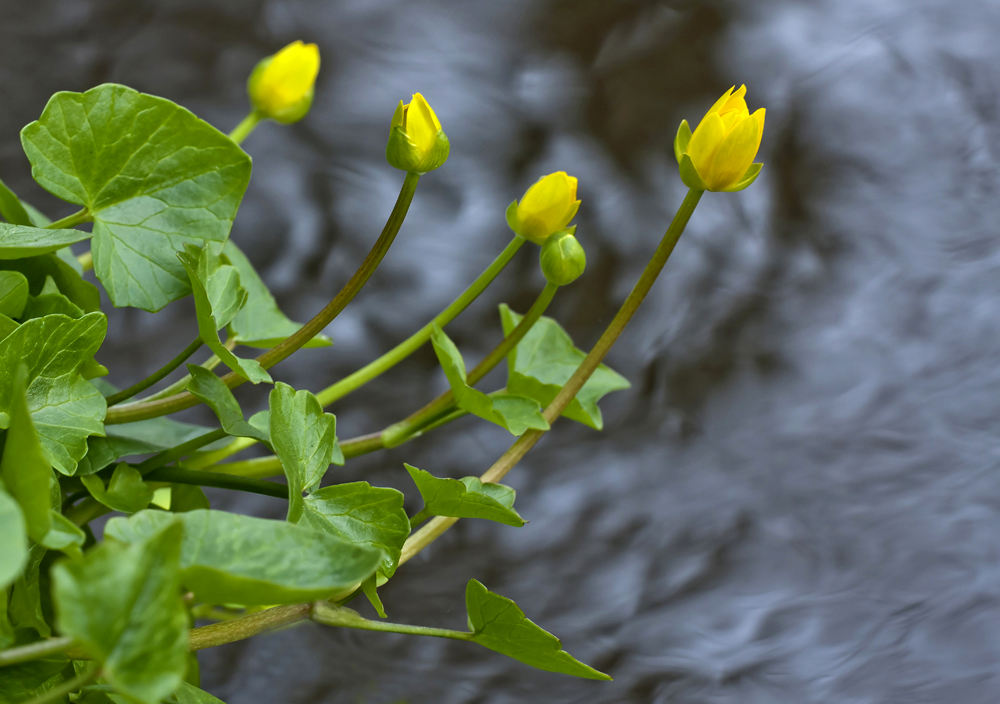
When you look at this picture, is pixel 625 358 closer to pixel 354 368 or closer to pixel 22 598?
pixel 354 368

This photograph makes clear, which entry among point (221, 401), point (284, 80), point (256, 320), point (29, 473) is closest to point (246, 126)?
point (284, 80)

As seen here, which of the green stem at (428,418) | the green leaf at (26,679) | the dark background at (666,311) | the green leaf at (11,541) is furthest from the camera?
the dark background at (666,311)

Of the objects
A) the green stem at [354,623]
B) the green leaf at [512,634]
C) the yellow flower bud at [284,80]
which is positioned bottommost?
the green stem at [354,623]

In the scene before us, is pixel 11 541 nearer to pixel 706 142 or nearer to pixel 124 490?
pixel 124 490

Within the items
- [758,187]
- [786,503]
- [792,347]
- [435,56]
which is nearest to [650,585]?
[786,503]

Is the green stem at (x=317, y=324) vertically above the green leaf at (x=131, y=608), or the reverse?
the green stem at (x=317, y=324)

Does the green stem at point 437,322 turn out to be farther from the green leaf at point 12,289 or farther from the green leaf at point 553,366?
the green leaf at point 12,289

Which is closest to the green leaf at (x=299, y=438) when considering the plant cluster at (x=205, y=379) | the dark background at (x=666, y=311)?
the plant cluster at (x=205, y=379)
